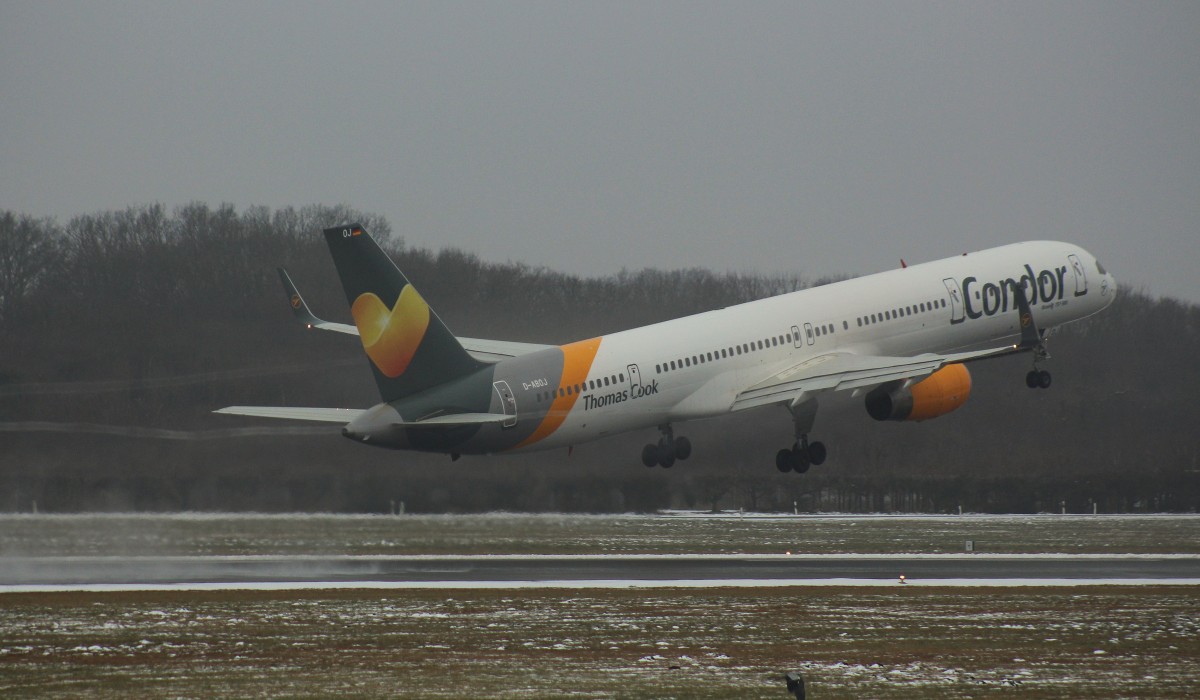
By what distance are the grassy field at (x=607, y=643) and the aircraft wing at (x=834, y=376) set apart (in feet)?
27.4

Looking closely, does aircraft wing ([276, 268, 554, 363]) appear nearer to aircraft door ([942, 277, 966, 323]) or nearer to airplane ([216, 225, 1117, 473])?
airplane ([216, 225, 1117, 473])

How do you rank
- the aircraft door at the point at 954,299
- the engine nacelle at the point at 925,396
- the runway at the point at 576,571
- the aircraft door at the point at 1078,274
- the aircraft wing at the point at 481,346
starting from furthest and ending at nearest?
1. the aircraft door at the point at 1078,274
2. the aircraft door at the point at 954,299
3. the aircraft wing at the point at 481,346
4. the engine nacelle at the point at 925,396
5. the runway at the point at 576,571

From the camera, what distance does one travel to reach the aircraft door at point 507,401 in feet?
158

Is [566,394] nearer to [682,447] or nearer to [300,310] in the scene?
[682,447]

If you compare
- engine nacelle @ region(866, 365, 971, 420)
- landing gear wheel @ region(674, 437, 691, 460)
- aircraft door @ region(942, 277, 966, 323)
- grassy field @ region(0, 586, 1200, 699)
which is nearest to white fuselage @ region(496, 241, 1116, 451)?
aircraft door @ region(942, 277, 966, 323)

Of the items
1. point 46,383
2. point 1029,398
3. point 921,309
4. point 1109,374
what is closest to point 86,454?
point 46,383

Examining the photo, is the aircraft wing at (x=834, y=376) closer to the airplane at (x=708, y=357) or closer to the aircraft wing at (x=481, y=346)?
the airplane at (x=708, y=357)

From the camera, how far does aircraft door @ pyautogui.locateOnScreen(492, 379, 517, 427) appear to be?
48.2m

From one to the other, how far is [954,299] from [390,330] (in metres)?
22.4

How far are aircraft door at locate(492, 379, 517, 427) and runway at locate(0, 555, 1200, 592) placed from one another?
504 centimetres

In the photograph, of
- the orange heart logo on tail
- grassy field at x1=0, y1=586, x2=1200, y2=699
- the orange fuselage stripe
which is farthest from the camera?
the orange fuselage stripe

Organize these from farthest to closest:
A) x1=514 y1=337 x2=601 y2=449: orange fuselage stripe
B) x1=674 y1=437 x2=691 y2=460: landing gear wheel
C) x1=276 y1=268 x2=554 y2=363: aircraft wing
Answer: x1=276 y1=268 x2=554 y2=363: aircraft wing, x1=674 y1=437 x2=691 y2=460: landing gear wheel, x1=514 y1=337 x2=601 y2=449: orange fuselage stripe

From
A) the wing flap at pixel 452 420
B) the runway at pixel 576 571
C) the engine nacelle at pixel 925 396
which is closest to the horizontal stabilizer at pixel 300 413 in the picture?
the wing flap at pixel 452 420

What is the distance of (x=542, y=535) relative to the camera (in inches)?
2494
